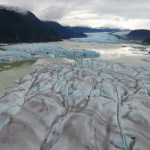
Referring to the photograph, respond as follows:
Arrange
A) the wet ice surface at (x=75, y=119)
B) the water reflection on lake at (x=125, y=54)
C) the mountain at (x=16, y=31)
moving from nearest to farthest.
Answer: the wet ice surface at (x=75, y=119)
the water reflection on lake at (x=125, y=54)
the mountain at (x=16, y=31)

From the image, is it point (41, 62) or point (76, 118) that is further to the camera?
point (41, 62)

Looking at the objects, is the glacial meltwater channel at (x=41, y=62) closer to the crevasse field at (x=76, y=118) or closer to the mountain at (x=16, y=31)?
the crevasse field at (x=76, y=118)

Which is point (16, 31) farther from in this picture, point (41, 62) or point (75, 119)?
point (75, 119)

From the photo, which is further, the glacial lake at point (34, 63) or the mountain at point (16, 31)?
the mountain at point (16, 31)

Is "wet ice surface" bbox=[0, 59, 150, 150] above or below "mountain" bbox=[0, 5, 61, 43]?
above

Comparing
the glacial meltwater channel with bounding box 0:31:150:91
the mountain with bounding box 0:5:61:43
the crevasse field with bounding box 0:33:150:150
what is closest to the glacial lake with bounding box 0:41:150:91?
the glacial meltwater channel with bounding box 0:31:150:91

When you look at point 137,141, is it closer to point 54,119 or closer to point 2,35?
point 54,119

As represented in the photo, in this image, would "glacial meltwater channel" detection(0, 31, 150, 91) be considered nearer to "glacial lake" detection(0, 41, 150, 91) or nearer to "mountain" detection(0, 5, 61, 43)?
"glacial lake" detection(0, 41, 150, 91)

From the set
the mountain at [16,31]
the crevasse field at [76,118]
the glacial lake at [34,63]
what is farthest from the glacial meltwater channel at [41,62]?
the mountain at [16,31]

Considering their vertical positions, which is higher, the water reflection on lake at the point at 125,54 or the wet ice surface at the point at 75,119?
the wet ice surface at the point at 75,119

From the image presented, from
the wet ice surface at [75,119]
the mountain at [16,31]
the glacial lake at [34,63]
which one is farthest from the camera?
the mountain at [16,31]

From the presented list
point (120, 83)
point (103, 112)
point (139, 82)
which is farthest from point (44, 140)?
point (139, 82)

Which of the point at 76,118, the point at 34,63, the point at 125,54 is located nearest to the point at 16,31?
the point at 125,54
